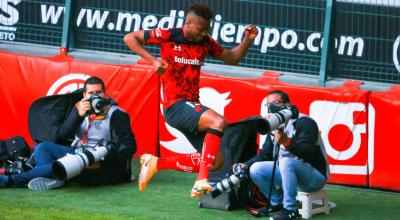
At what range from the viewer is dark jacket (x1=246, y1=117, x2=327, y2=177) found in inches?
351

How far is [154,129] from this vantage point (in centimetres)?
1166

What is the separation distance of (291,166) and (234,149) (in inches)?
36.2

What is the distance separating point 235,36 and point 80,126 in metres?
2.46

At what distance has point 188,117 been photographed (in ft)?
28.7

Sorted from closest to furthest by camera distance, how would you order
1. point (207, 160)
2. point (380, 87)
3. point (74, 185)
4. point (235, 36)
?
point (207, 160) → point (74, 185) → point (380, 87) → point (235, 36)

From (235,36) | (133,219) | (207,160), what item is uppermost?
(235,36)

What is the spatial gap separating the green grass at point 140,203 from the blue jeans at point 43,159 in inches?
4.7

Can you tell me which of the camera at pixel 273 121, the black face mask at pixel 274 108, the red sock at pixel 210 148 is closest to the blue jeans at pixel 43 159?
the red sock at pixel 210 148

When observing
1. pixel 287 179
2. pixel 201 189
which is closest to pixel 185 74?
pixel 201 189

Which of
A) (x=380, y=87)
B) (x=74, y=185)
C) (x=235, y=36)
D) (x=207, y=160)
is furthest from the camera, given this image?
(x=235, y=36)

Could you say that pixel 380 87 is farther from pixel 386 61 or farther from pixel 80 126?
pixel 80 126

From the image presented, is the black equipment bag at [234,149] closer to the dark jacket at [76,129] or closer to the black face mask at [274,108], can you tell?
the black face mask at [274,108]

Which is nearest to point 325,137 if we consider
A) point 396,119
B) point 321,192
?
point 396,119

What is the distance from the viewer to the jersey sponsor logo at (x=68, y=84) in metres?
11.9
